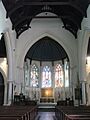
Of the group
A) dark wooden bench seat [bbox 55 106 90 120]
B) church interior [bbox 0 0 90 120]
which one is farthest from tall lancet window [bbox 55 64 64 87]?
dark wooden bench seat [bbox 55 106 90 120]

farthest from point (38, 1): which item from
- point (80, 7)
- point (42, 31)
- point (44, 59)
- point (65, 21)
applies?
point (44, 59)

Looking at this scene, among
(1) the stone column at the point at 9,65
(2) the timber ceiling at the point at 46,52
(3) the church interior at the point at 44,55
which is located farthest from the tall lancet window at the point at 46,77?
(1) the stone column at the point at 9,65

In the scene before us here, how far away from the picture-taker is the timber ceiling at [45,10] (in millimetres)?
16036

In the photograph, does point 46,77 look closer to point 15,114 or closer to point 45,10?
point 45,10

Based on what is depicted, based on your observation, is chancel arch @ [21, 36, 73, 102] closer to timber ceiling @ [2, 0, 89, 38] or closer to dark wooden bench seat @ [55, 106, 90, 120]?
timber ceiling @ [2, 0, 89, 38]

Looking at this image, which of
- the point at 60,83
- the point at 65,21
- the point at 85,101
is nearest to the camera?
the point at 85,101

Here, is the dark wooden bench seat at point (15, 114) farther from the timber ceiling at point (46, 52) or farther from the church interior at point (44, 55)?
Result: the timber ceiling at point (46, 52)

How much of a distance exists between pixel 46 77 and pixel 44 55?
350cm

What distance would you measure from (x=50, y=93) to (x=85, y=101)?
1167cm

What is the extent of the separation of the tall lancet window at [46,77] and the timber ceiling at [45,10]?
1031cm

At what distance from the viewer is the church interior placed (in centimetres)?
1636

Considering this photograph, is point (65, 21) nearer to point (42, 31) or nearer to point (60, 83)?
point (42, 31)

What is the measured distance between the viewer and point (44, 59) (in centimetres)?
3102

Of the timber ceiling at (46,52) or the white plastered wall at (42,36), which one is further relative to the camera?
the timber ceiling at (46,52)
